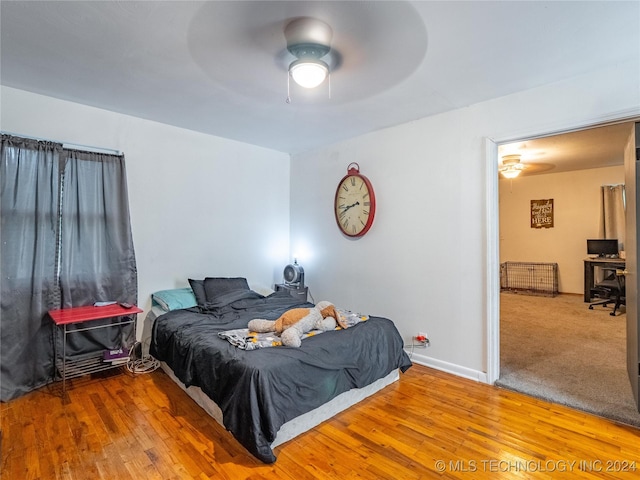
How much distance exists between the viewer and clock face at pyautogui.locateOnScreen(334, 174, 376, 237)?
12.5 feet

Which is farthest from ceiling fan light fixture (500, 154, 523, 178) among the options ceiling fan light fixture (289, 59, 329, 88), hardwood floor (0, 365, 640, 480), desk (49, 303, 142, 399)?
desk (49, 303, 142, 399)

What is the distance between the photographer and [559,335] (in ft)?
13.8

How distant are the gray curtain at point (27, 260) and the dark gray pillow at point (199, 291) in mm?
1182

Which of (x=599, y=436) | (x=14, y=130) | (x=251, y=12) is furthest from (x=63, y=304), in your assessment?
(x=599, y=436)

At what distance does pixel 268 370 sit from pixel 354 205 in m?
2.46

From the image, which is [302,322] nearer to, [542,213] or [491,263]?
[491,263]

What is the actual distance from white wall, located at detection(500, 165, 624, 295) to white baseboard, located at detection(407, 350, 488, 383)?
218 inches

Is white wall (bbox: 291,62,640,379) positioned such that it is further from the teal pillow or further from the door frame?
the teal pillow

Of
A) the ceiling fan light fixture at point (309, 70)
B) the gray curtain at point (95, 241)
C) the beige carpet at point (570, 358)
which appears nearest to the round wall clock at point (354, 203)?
the ceiling fan light fixture at point (309, 70)

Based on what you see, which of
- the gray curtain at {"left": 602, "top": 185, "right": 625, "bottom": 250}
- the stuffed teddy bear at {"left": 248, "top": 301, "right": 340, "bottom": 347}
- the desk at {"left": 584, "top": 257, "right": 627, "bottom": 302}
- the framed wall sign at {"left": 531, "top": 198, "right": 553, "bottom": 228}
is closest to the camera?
the stuffed teddy bear at {"left": 248, "top": 301, "right": 340, "bottom": 347}

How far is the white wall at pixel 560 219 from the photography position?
6.61 meters

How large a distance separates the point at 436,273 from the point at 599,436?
1628 mm

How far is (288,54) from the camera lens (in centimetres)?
219

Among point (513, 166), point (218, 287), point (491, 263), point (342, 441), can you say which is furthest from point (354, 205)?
point (513, 166)
